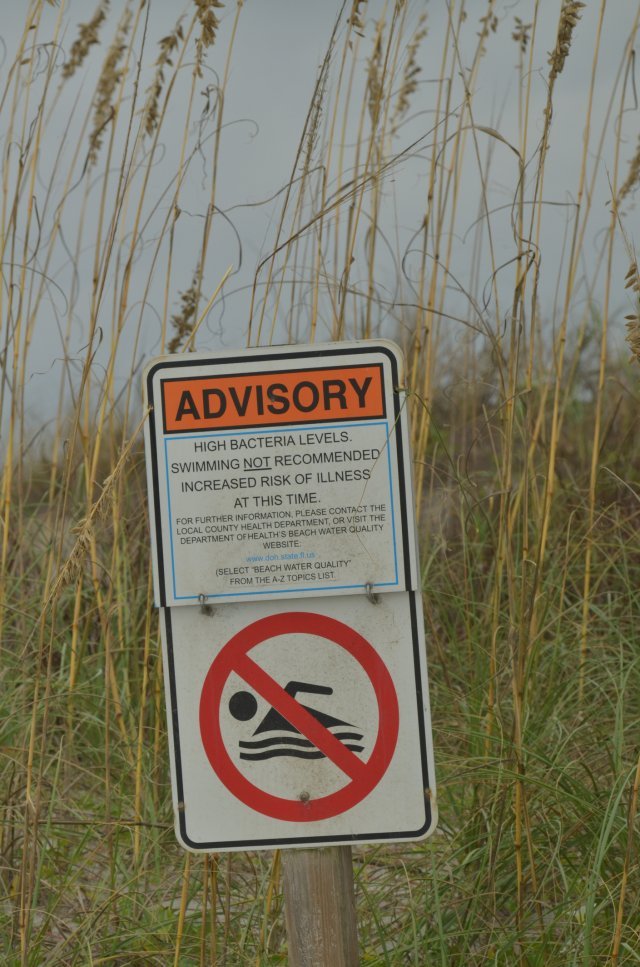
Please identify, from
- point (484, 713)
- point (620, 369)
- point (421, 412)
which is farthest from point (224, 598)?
point (620, 369)

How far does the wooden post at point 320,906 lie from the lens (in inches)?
54.4

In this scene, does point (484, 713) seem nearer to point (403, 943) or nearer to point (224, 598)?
point (403, 943)

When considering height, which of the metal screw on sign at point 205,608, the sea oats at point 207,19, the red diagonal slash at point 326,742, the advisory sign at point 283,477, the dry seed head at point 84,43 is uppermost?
the dry seed head at point 84,43

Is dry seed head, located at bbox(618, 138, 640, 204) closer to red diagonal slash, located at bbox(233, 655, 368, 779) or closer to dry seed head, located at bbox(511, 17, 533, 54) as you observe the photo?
dry seed head, located at bbox(511, 17, 533, 54)

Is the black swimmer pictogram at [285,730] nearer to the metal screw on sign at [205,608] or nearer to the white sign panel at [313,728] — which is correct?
the white sign panel at [313,728]

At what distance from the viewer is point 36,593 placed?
3.13m

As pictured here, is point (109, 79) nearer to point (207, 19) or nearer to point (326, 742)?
point (207, 19)

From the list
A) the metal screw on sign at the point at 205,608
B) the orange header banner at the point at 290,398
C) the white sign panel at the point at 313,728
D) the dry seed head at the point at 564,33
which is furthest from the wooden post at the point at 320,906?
the dry seed head at the point at 564,33

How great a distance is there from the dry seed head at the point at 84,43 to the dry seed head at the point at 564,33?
5.02ft

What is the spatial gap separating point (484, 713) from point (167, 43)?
152 cm

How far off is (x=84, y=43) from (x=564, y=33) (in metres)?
1.56

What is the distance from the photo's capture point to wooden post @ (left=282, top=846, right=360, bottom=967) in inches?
54.4

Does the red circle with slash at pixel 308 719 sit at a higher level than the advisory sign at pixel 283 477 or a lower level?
lower

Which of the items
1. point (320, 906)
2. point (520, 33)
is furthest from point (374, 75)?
point (320, 906)
